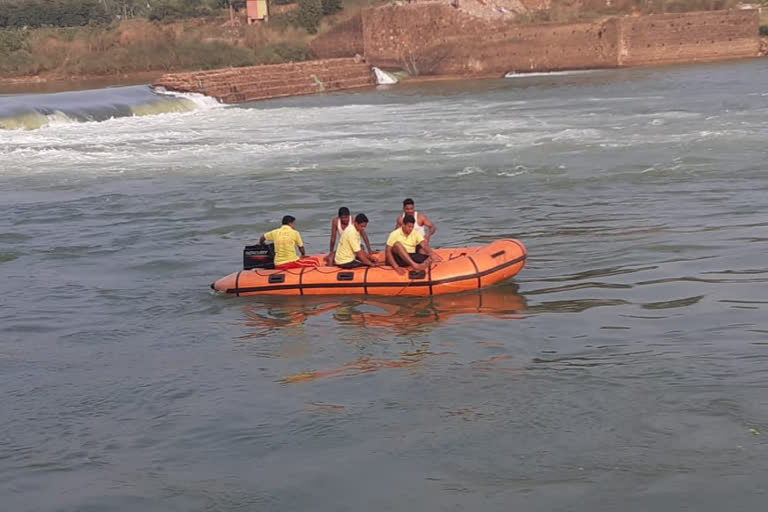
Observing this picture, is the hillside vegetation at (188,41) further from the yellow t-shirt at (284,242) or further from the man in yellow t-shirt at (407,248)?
the man in yellow t-shirt at (407,248)

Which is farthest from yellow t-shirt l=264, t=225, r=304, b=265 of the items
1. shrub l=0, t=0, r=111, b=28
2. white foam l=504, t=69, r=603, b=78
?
shrub l=0, t=0, r=111, b=28

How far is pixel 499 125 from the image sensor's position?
2873 centimetres

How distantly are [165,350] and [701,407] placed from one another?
5.38m

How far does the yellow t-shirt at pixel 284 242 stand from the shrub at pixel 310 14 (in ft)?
153

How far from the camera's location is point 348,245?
1210 cm

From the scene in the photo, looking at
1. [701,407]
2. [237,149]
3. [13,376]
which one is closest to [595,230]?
[701,407]

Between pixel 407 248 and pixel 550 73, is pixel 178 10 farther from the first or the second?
pixel 407 248

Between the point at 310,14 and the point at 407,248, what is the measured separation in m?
48.2

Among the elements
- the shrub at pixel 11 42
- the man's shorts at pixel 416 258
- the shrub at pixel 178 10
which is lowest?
the man's shorts at pixel 416 258

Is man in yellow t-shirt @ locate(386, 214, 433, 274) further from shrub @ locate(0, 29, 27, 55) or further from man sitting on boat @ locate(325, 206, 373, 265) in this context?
shrub @ locate(0, 29, 27, 55)

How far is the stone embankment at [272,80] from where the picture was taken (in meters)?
42.3

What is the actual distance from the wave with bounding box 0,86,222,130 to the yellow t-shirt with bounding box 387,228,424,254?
76.7 ft

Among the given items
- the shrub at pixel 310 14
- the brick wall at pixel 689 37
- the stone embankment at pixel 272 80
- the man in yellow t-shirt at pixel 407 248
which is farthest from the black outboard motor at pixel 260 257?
the shrub at pixel 310 14

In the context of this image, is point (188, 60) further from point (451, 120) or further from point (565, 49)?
point (451, 120)
